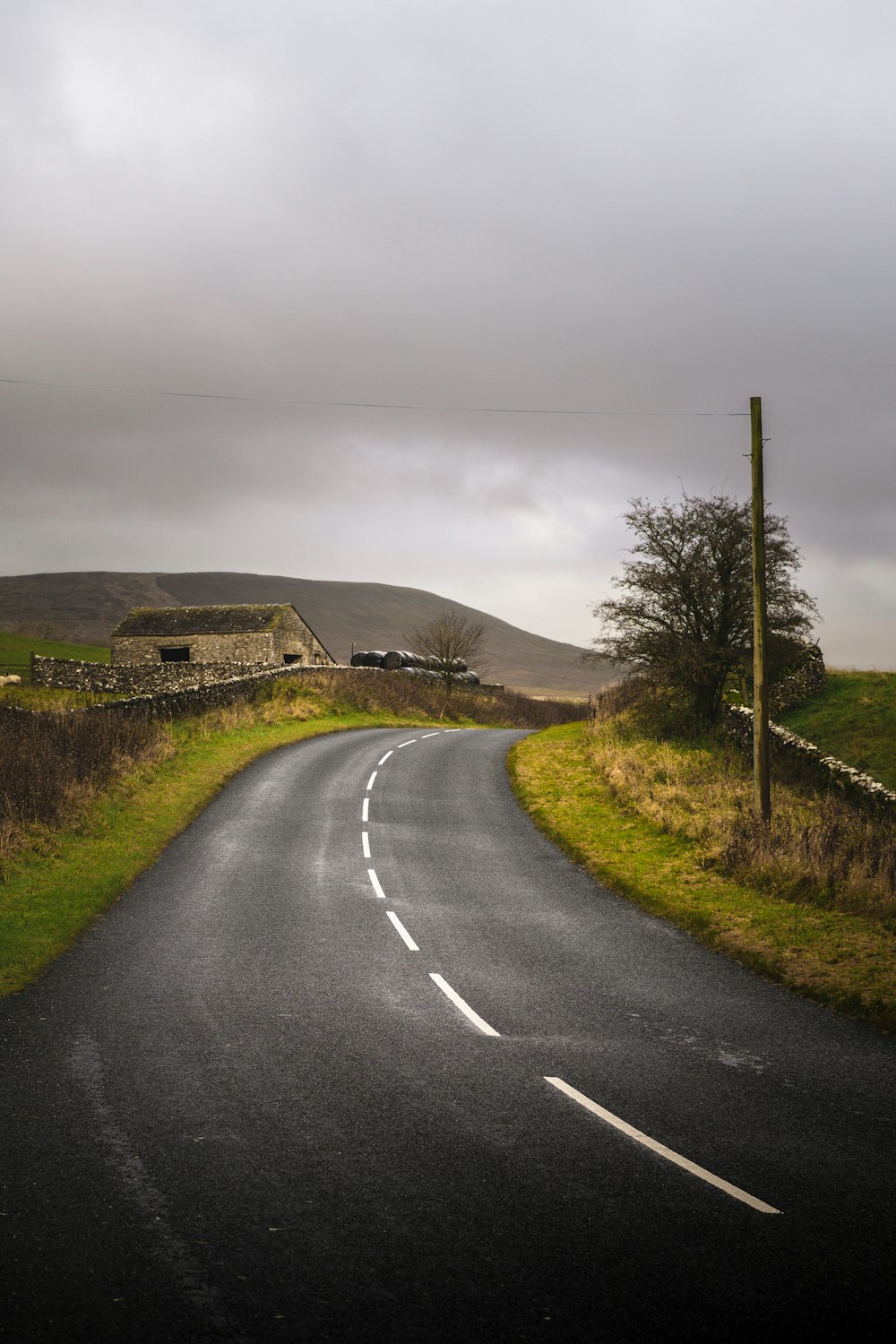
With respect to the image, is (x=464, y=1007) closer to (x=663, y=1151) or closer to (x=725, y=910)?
(x=663, y=1151)

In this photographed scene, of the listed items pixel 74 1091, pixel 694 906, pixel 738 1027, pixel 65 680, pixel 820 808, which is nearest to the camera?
pixel 74 1091

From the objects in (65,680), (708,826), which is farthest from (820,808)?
(65,680)

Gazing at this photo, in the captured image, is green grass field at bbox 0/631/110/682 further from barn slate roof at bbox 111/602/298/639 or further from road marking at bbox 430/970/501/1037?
road marking at bbox 430/970/501/1037

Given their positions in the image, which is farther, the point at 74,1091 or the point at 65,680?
the point at 65,680

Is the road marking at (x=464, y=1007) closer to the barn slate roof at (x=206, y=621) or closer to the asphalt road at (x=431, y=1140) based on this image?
the asphalt road at (x=431, y=1140)

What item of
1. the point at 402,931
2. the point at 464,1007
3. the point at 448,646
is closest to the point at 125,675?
the point at 448,646

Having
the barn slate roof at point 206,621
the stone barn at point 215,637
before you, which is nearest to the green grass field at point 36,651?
the barn slate roof at point 206,621

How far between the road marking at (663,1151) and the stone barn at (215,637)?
44.6m

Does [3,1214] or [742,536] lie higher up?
[742,536]

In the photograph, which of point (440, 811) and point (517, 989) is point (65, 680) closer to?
point (440, 811)

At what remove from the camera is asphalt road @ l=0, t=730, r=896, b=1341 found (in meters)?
4.47

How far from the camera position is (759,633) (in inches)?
717

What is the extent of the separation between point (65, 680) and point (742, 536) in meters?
32.5

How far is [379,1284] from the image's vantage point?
15.0 feet
